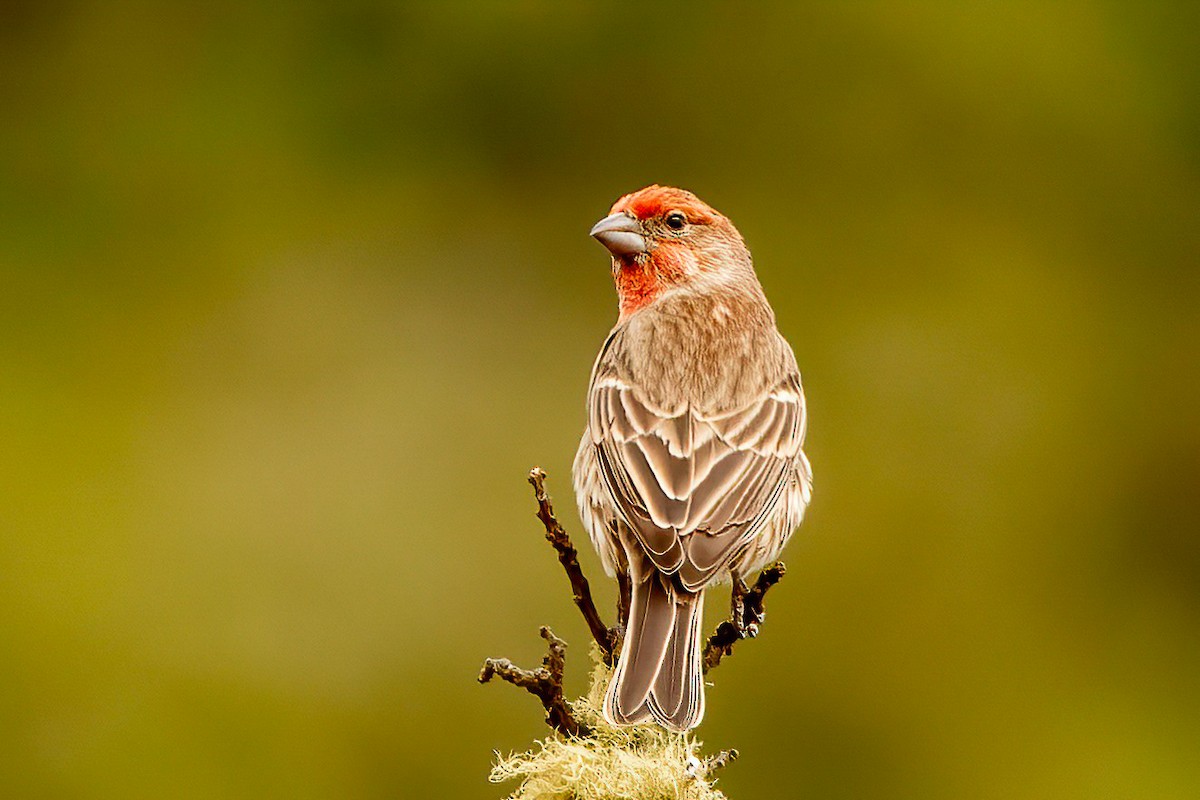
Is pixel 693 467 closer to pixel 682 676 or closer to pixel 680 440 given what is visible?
pixel 680 440

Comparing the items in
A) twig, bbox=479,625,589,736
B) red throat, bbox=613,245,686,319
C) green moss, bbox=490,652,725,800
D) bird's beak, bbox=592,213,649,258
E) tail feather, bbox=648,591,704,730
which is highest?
bird's beak, bbox=592,213,649,258

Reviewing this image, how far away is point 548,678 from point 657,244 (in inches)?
93.5

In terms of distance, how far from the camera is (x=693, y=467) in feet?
15.4

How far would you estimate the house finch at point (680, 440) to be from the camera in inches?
168

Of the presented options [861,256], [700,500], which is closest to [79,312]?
[861,256]

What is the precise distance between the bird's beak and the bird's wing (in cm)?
52

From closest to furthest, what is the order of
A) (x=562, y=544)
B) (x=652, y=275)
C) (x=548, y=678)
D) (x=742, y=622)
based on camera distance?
(x=548, y=678) → (x=562, y=544) → (x=742, y=622) → (x=652, y=275)

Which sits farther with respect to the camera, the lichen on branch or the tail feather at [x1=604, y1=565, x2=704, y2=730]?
the tail feather at [x1=604, y1=565, x2=704, y2=730]

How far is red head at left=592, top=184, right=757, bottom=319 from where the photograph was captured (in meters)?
5.62

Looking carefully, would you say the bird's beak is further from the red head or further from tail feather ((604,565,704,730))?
tail feather ((604,565,704,730))

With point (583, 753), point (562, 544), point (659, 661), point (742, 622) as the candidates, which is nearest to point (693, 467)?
point (742, 622)

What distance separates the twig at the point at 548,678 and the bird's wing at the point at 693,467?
759mm

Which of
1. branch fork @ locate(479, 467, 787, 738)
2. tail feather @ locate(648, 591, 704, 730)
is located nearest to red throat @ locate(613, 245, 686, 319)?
branch fork @ locate(479, 467, 787, 738)

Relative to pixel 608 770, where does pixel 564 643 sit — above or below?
above
